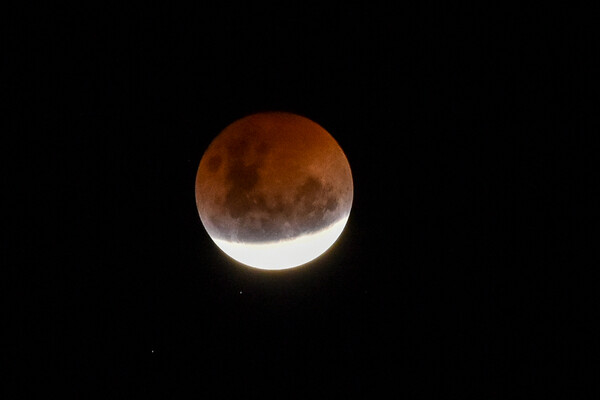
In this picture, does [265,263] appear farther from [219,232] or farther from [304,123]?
[304,123]

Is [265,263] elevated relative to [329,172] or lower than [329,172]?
lower

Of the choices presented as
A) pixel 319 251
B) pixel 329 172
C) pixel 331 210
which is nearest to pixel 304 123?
pixel 329 172

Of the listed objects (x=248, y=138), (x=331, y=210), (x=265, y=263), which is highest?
(x=248, y=138)

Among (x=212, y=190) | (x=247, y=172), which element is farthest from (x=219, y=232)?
(x=247, y=172)

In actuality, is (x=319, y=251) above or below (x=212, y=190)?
below

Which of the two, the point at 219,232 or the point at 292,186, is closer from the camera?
the point at 292,186

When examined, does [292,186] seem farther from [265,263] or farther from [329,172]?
[265,263]
